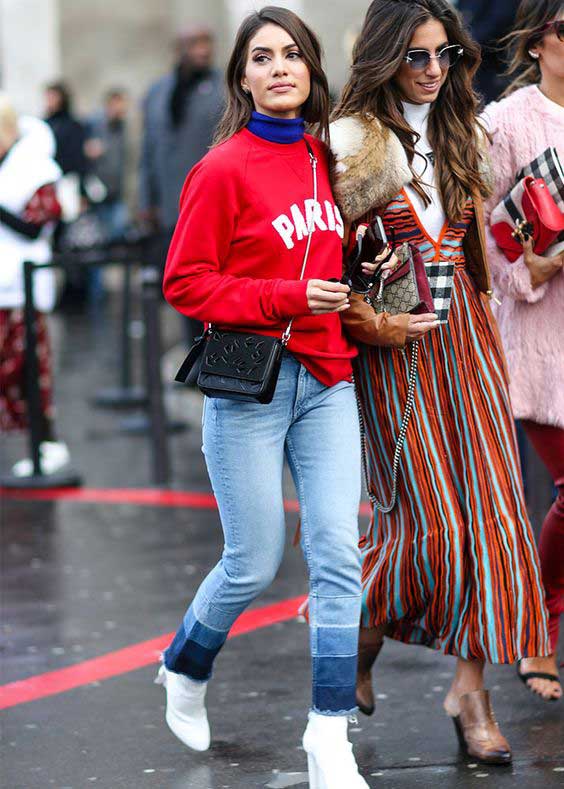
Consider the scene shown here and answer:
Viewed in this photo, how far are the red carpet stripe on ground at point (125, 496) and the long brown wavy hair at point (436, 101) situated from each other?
3.70 meters

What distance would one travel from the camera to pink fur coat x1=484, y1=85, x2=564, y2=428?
15.4 feet

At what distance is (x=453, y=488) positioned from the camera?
4320mm

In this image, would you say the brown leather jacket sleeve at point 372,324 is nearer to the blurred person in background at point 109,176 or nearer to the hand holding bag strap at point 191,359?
the hand holding bag strap at point 191,359

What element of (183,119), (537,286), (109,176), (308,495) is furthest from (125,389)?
(308,495)

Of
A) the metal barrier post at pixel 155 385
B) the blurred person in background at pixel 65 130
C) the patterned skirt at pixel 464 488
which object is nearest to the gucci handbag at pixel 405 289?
the patterned skirt at pixel 464 488

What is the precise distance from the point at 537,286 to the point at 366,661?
46.6 inches

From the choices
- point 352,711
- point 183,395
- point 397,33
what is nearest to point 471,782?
point 352,711

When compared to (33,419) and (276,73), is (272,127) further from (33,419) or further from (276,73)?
(33,419)

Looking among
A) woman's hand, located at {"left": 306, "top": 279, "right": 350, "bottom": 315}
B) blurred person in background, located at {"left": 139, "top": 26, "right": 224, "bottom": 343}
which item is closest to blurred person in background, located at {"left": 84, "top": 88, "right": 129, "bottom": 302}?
blurred person in background, located at {"left": 139, "top": 26, "right": 224, "bottom": 343}

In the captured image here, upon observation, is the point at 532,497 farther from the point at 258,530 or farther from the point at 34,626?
the point at 258,530

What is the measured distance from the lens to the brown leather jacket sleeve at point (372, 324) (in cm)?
415

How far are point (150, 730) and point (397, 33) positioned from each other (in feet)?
6.78

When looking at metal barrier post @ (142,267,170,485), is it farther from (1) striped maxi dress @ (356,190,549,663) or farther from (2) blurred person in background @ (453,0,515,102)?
(1) striped maxi dress @ (356,190,549,663)

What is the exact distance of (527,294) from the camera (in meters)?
4.69
